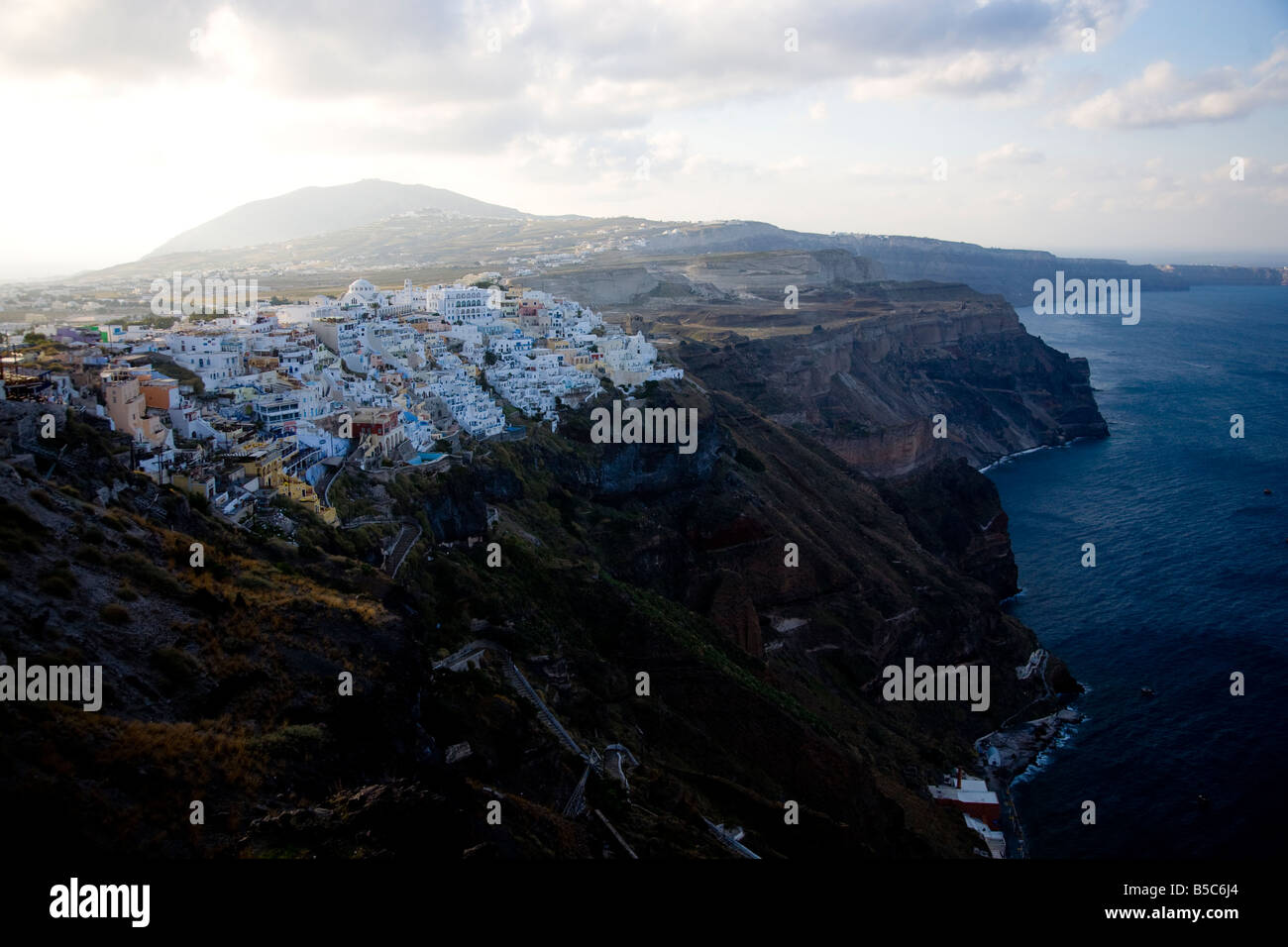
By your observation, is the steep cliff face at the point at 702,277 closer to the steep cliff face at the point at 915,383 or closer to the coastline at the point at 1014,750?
the steep cliff face at the point at 915,383

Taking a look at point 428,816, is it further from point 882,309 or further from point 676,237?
point 676,237

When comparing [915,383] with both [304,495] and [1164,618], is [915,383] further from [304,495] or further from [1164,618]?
[304,495]

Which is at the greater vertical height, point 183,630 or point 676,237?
point 676,237

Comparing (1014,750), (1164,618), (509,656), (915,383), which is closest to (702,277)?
(915,383)

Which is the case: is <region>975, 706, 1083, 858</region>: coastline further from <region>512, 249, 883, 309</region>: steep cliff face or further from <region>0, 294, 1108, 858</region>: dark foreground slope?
<region>512, 249, 883, 309</region>: steep cliff face

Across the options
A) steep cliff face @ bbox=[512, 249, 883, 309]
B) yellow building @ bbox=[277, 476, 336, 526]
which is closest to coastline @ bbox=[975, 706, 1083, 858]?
yellow building @ bbox=[277, 476, 336, 526]

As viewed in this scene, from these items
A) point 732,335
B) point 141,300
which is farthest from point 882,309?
point 141,300
